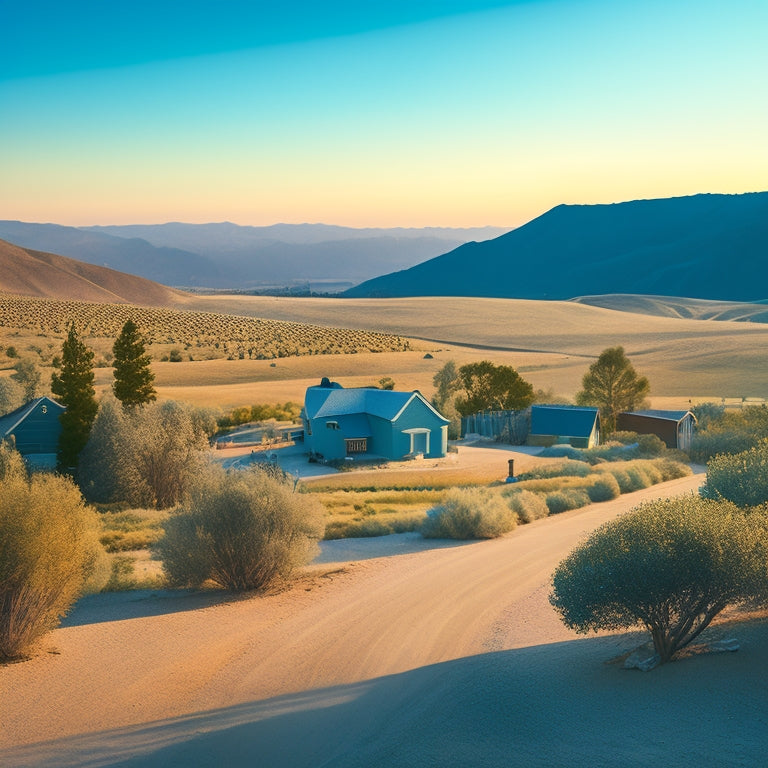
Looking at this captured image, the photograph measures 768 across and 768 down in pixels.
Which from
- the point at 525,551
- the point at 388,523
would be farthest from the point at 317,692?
the point at 388,523

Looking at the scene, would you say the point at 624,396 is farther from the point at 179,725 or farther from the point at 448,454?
the point at 179,725

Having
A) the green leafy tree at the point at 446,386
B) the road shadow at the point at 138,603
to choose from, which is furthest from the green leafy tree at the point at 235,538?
the green leafy tree at the point at 446,386

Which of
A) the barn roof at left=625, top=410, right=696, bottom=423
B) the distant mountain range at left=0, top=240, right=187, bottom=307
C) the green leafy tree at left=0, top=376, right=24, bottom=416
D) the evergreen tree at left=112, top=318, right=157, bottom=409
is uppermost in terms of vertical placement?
the distant mountain range at left=0, top=240, right=187, bottom=307

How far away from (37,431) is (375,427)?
584 inches

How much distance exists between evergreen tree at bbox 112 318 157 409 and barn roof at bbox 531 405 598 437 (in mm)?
20098

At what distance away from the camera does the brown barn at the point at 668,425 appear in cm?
4238

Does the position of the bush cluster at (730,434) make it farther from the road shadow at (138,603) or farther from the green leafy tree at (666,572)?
the green leafy tree at (666,572)

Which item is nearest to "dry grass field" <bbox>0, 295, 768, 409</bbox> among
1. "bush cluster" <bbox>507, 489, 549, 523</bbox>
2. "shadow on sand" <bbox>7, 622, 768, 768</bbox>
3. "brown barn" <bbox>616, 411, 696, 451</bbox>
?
"brown barn" <bbox>616, 411, 696, 451</bbox>

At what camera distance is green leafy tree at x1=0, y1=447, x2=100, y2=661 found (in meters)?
12.5

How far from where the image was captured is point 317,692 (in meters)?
11.4

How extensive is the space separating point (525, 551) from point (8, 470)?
15.1 metres

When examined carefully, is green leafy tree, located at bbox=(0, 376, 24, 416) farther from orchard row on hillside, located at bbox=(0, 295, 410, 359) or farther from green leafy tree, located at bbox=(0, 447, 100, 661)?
orchard row on hillside, located at bbox=(0, 295, 410, 359)

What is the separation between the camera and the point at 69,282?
17275cm

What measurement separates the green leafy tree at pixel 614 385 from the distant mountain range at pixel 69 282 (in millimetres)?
122101
